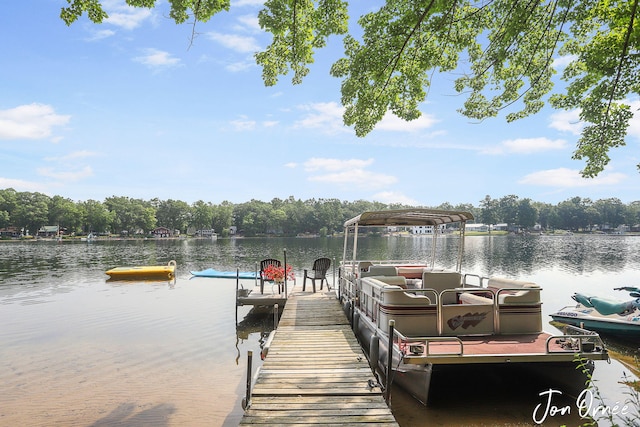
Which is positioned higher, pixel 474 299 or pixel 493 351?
pixel 474 299

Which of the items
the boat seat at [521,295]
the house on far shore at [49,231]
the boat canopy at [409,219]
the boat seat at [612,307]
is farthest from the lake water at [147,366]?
the house on far shore at [49,231]

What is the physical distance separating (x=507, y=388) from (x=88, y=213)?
130 m

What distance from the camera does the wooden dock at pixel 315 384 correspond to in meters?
5.09

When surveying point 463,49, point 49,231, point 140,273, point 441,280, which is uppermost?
point 463,49

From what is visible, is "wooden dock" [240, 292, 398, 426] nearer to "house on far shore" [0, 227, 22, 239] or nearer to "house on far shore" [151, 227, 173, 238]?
"house on far shore" [151, 227, 173, 238]

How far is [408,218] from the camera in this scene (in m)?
12.0

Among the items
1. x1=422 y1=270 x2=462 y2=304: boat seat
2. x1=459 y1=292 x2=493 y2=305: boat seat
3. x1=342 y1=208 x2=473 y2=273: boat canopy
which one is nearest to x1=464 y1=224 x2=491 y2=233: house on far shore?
x1=342 y1=208 x2=473 y2=273: boat canopy

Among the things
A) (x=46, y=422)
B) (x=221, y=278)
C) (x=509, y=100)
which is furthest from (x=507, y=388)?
A: (x=221, y=278)

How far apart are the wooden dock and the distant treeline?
9663 centimetres

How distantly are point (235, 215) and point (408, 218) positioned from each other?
141835 mm

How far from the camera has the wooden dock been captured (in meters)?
5.09

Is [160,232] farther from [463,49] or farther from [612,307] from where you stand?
[463,49]

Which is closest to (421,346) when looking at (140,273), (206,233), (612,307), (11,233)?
(612,307)

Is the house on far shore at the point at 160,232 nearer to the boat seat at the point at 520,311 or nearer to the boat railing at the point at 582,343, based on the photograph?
the boat seat at the point at 520,311
